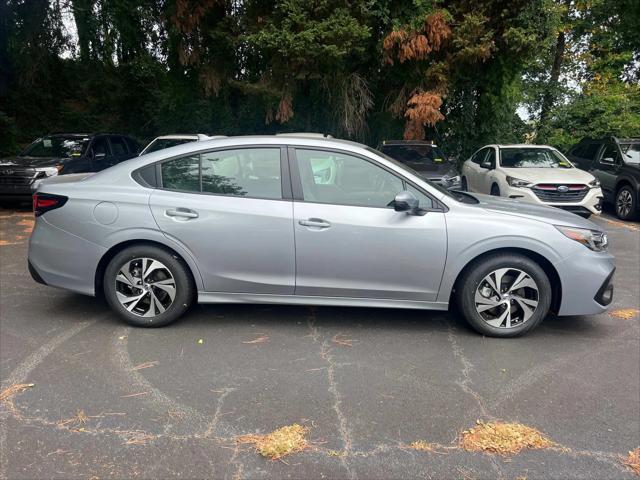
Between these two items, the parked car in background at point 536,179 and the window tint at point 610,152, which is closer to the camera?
the parked car in background at point 536,179

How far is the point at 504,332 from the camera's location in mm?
4348

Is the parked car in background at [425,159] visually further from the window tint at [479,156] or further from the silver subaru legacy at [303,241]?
the silver subaru legacy at [303,241]

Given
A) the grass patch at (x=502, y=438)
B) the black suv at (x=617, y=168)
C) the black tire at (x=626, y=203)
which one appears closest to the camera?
the grass patch at (x=502, y=438)

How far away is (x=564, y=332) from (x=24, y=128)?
786 inches

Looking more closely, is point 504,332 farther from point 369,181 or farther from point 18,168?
point 18,168

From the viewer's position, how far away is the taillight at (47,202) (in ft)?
14.7

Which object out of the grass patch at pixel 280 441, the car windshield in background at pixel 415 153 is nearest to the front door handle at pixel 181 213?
the grass patch at pixel 280 441

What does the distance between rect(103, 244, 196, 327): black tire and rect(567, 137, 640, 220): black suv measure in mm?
9609

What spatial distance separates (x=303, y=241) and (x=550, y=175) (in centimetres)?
728

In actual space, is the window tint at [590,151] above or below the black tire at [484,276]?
above

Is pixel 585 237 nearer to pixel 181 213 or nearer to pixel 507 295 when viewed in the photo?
pixel 507 295

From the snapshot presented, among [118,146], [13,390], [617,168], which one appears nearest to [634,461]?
[13,390]

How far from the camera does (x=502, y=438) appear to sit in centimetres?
298

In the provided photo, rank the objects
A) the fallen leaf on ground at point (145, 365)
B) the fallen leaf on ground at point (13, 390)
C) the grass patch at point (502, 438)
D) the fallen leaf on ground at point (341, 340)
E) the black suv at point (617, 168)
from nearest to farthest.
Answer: the grass patch at point (502, 438) → the fallen leaf on ground at point (13, 390) → the fallen leaf on ground at point (145, 365) → the fallen leaf on ground at point (341, 340) → the black suv at point (617, 168)
